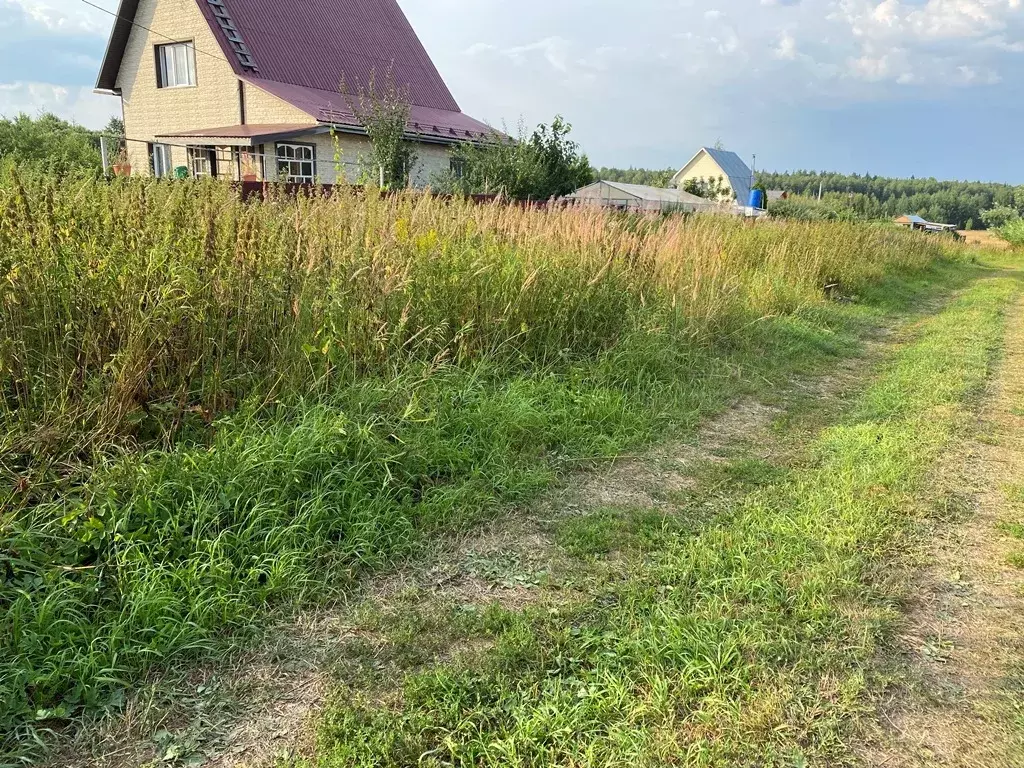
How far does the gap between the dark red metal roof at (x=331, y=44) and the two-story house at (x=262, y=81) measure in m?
0.04

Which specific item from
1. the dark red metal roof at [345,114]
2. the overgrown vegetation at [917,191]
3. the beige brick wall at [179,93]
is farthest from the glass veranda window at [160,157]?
the overgrown vegetation at [917,191]

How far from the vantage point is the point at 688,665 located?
2271 millimetres

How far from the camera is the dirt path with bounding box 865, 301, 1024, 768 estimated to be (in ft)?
6.62

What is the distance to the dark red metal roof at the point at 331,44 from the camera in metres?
20.5

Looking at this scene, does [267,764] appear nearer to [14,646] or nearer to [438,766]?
[438,766]

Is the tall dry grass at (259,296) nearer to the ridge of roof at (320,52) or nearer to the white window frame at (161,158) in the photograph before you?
the ridge of roof at (320,52)

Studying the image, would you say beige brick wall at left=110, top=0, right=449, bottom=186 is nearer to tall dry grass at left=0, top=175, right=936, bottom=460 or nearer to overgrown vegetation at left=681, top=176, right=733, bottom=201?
tall dry grass at left=0, top=175, right=936, bottom=460

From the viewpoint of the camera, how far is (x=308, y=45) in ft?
71.5

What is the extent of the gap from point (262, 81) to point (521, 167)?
9.42 meters

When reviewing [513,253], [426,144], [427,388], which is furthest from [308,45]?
[427,388]

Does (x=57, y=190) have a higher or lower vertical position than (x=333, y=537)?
higher

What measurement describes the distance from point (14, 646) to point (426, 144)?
2098 cm

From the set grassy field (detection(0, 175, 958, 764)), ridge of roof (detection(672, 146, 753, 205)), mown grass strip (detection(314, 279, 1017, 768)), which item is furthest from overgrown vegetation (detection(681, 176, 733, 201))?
mown grass strip (detection(314, 279, 1017, 768))

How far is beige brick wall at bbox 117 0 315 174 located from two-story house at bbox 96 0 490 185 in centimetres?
3
